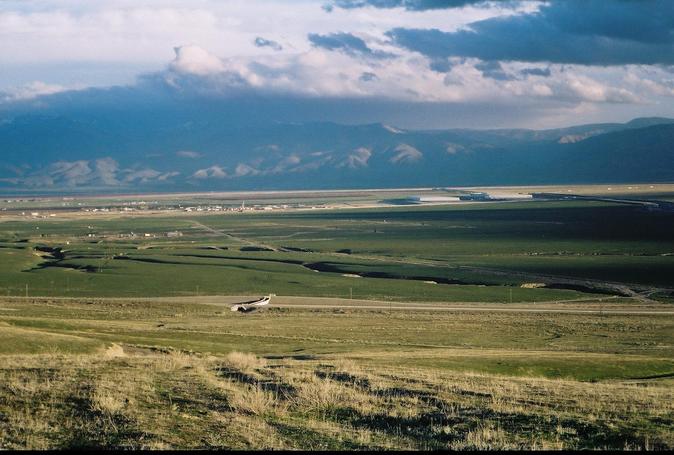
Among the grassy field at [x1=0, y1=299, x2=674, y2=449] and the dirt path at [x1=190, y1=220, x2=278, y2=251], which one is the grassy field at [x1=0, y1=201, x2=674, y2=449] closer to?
the grassy field at [x1=0, y1=299, x2=674, y2=449]

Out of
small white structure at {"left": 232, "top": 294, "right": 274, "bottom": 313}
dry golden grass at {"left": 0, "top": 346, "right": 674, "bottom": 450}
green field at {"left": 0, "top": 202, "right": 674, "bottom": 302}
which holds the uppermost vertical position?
dry golden grass at {"left": 0, "top": 346, "right": 674, "bottom": 450}

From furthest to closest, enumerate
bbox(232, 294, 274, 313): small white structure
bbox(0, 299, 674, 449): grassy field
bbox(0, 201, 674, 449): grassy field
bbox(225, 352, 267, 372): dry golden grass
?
bbox(232, 294, 274, 313): small white structure → bbox(225, 352, 267, 372): dry golden grass → bbox(0, 201, 674, 449): grassy field → bbox(0, 299, 674, 449): grassy field

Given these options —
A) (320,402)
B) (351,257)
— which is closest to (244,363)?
(320,402)

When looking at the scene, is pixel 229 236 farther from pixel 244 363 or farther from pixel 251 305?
pixel 244 363

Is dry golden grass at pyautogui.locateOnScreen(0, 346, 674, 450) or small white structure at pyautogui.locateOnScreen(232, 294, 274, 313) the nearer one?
dry golden grass at pyautogui.locateOnScreen(0, 346, 674, 450)

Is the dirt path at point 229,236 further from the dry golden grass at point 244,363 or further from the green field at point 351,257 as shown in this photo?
the dry golden grass at point 244,363

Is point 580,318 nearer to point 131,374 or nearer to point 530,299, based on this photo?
point 530,299

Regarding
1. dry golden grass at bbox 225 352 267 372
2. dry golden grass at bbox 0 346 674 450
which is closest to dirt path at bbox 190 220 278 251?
dry golden grass at bbox 225 352 267 372

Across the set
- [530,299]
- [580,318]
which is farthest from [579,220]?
[580,318]
